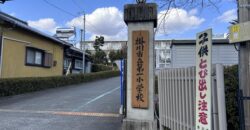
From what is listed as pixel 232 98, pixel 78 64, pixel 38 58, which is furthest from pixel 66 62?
pixel 232 98

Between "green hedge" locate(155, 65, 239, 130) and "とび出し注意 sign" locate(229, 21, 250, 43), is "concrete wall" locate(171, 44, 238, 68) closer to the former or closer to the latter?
"green hedge" locate(155, 65, 239, 130)

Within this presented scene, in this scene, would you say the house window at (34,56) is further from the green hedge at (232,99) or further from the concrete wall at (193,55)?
the green hedge at (232,99)

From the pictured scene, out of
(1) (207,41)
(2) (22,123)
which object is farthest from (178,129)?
(2) (22,123)

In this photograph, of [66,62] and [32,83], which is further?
[66,62]

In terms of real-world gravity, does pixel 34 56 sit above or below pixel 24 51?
below

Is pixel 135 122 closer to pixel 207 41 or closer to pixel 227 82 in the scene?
pixel 227 82

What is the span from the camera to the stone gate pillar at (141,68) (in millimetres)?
7223

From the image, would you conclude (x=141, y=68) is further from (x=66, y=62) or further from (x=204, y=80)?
(x=66, y=62)

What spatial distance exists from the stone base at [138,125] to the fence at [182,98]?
355mm

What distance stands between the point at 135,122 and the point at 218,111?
3.23 meters

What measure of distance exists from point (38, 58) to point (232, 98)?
17.5 metres

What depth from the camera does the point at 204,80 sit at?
405cm

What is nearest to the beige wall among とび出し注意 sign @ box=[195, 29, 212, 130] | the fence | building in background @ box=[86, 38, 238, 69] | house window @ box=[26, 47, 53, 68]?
house window @ box=[26, 47, 53, 68]

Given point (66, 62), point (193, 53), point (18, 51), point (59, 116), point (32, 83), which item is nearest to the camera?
point (59, 116)
